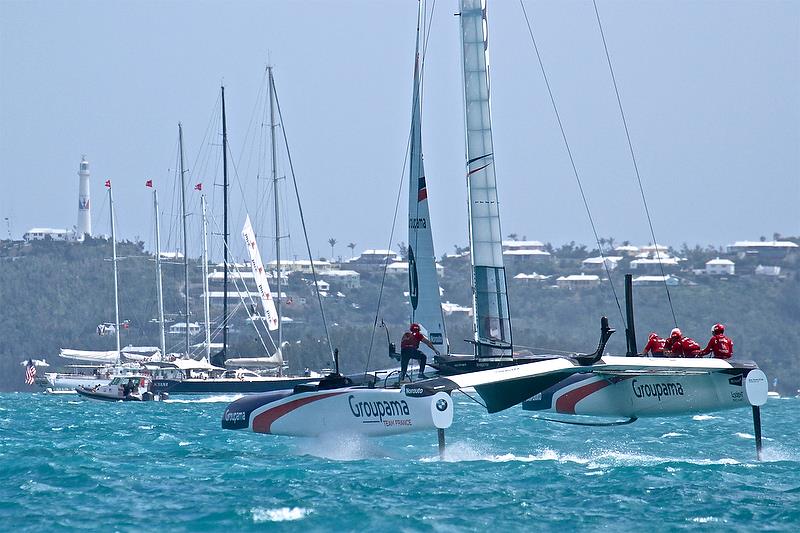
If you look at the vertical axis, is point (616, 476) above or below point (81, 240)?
below

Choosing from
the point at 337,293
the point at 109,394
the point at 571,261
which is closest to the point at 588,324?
the point at 337,293

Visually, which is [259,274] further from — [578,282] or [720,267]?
[720,267]

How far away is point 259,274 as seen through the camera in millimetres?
46656

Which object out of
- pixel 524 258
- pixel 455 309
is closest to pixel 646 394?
pixel 455 309

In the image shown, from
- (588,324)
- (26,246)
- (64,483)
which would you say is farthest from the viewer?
(26,246)

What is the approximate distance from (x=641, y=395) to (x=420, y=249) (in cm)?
511

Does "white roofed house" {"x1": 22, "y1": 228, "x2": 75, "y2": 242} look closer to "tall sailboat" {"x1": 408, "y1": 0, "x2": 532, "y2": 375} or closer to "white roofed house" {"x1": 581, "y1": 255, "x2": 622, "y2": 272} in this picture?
"white roofed house" {"x1": 581, "y1": 255, "x2": 622, "y2": 272}

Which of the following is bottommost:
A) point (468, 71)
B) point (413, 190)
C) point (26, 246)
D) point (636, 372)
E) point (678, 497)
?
point (678, 497)

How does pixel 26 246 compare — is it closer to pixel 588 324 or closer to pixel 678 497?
pixel 588 324

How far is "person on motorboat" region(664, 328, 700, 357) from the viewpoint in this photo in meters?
17.7

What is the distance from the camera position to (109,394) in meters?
42.9

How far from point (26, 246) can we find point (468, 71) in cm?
9337

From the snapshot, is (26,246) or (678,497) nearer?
(678,497)

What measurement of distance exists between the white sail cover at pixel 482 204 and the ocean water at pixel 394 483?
1751 millimetres
